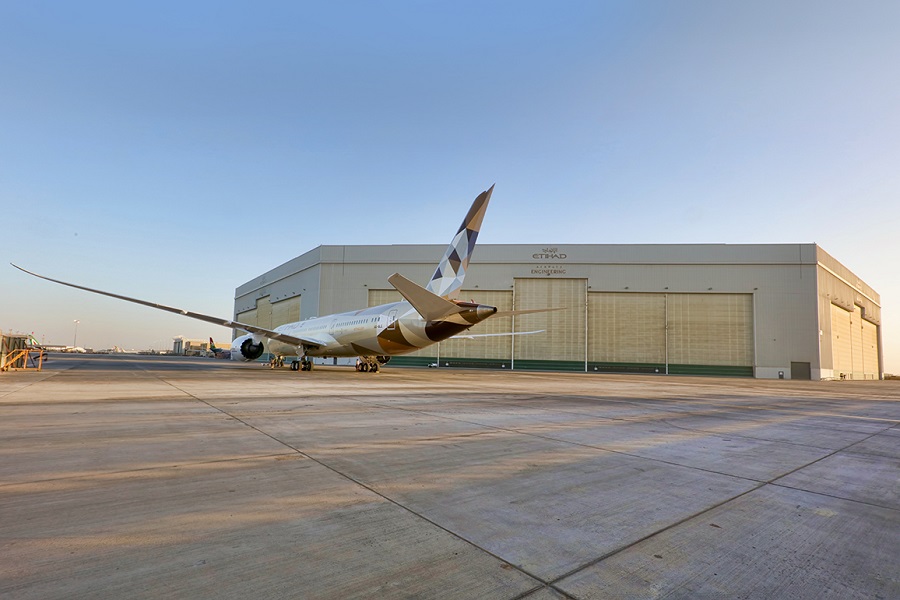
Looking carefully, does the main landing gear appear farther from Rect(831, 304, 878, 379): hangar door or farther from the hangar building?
Rect(831, 304, 878, 379): hangar door

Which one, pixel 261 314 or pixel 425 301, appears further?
pixel 261 314

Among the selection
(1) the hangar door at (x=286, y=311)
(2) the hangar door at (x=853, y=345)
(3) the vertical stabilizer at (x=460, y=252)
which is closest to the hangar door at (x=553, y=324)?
(2) the hangar door at (x=853, y=345)

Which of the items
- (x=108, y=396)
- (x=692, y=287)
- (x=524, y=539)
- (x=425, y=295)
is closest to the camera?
(x=524, y=539)

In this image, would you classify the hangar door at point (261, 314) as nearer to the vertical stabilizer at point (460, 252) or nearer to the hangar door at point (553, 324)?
the hangar door at point (553, 324)

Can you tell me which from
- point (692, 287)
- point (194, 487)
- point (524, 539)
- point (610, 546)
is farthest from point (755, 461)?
point (692, 287)

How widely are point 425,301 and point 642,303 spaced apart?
135 ft

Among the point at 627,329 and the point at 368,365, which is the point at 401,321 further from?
the point at 627,329

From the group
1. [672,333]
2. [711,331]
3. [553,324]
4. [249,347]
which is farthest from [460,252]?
[711,331]

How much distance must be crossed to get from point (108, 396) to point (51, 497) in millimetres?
8371

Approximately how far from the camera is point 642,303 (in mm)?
50438

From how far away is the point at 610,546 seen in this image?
8.63ft

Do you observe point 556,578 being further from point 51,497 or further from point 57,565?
point 51,497

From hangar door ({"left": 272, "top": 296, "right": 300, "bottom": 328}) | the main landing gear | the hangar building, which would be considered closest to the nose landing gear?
the main landing gear

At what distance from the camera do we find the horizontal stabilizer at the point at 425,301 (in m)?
13.2
